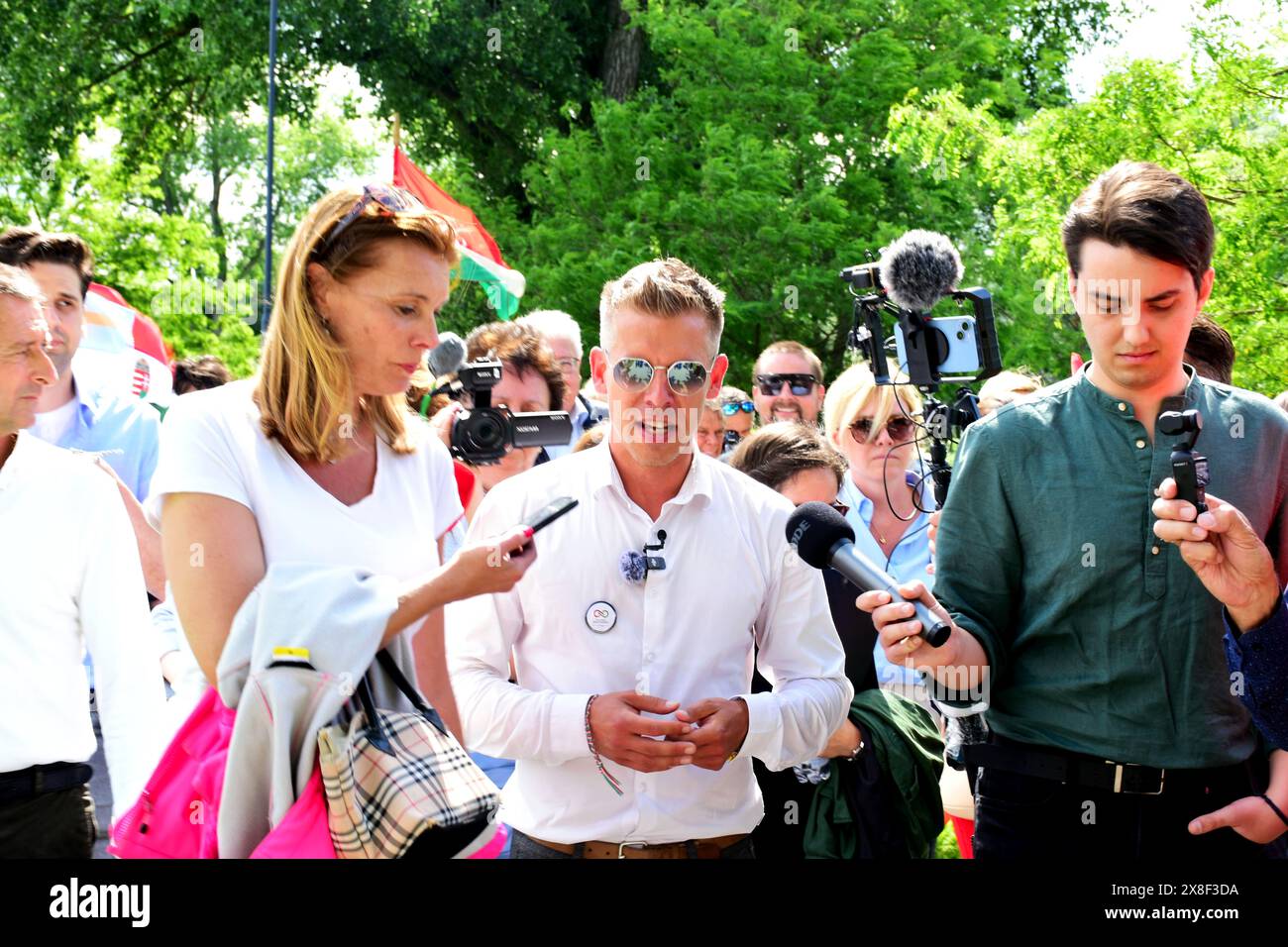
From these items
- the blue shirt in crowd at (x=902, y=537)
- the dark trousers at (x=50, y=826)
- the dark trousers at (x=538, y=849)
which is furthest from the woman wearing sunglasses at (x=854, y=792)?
the dark trousers at (x=50, y=826)

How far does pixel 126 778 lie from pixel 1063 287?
8.01 metres

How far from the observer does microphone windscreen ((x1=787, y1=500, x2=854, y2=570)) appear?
302cm

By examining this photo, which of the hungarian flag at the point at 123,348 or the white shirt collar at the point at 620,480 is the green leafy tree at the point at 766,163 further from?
the white shirt collar at the point at 620,480

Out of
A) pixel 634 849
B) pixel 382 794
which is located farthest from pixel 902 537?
pixel 382 794

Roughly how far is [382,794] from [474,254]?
9.54 metres

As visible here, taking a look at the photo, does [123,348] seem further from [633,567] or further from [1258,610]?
[1258,610]

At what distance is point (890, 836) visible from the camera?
14.4ft

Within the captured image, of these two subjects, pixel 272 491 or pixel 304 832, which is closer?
pixel 304 832

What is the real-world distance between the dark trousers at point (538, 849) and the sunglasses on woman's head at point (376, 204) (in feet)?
4.72

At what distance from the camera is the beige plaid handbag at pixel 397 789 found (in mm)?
2668

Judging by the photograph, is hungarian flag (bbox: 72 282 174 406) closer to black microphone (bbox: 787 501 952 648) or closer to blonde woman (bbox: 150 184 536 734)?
blonde woman (bbox: 150 184 536 734)

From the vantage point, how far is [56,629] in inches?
137
